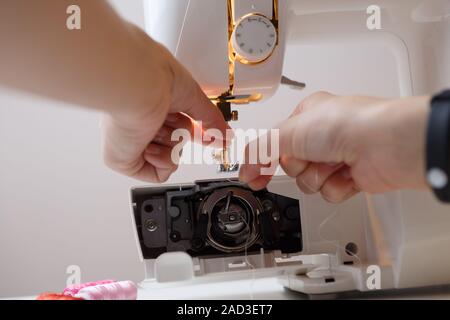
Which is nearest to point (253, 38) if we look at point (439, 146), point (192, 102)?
point (192, 102)

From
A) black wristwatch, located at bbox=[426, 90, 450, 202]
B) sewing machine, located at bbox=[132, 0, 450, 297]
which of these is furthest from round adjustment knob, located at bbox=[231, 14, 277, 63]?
black wristwatch, located at bbox=[426, 90, 450, 202]

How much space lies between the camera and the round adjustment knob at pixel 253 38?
72cm

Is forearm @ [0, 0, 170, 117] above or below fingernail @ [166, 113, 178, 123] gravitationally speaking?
above

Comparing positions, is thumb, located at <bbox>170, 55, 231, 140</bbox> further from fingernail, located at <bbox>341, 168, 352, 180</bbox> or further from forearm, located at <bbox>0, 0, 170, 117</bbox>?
fingernail, located at <bbox>341, 168, 352, 180</bbox>

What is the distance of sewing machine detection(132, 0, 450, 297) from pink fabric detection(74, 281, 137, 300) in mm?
65

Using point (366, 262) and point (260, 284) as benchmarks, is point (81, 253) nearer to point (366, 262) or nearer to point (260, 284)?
point (260, 284)

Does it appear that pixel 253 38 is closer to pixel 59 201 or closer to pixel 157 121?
pixel 157 121

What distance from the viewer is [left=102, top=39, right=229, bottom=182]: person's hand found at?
1.95 feet

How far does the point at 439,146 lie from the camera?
1.32 feet

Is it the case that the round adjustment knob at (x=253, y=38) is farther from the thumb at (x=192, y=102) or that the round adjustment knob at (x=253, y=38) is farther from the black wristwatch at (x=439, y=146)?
the black wristwatch at (x=439, y=146)

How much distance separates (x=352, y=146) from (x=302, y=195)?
245 millimetres
